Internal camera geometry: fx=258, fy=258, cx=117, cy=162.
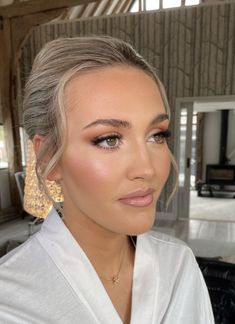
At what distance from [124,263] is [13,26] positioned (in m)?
4.87

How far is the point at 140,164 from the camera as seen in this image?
0.54m

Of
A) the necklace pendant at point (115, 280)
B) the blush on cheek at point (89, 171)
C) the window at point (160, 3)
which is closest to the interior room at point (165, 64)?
the window at point (160, 3)

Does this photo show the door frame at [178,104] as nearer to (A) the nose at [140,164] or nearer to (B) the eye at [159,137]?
(B) the eye at [159,137]

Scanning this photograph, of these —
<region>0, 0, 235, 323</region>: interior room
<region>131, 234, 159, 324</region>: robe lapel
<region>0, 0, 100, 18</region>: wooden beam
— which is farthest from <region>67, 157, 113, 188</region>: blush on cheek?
<region>0, 0, 100, 18</region>: wooden beam

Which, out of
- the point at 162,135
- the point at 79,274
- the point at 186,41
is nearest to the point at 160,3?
the point at 186,41

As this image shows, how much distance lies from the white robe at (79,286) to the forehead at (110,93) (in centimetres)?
30

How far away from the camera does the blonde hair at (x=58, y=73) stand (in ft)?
1.91

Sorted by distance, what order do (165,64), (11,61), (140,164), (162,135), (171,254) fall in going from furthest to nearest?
(11,61) < (165,64) < (171,254) < (162,135) < (140,164)

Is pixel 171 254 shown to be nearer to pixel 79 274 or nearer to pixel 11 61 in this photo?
pixel 79 274

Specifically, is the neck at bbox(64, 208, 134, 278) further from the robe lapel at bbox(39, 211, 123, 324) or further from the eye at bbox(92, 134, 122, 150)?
the eye at bbox(92, 134, 122, 150)

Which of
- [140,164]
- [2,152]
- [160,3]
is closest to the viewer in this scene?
[140,164]

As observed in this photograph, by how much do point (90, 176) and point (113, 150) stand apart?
74 mm

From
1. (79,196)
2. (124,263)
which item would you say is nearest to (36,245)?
(79,196)

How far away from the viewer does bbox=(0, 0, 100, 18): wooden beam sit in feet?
13.1
